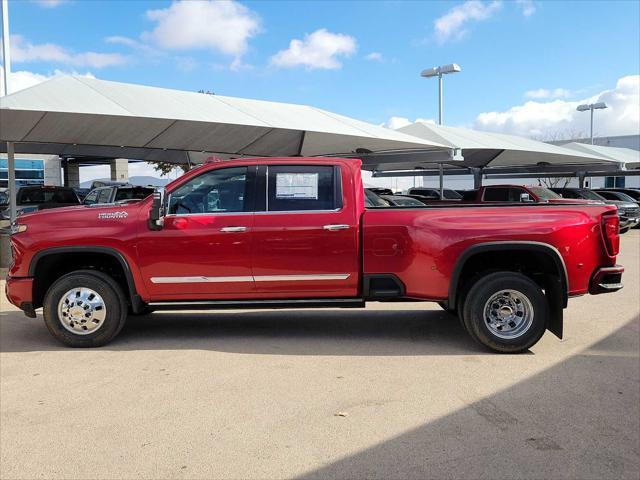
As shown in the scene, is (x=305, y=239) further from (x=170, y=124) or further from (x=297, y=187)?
(x=170, y=124)

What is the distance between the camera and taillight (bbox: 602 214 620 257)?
568 centimetres

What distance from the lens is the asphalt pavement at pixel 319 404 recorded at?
3.47m

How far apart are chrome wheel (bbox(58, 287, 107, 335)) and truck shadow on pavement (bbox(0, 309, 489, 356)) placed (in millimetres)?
313

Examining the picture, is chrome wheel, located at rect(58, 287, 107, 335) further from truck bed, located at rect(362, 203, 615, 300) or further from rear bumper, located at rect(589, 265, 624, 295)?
rear bumper, located at rect(589, 265, 624, 295)

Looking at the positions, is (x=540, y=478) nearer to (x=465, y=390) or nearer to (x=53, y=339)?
(x=465, y=390)

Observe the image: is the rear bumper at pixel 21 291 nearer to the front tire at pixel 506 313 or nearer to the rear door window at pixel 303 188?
the rear door window at pixel 303 188

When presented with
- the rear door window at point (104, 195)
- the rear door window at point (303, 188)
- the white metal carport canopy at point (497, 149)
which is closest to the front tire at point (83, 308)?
the rear door window at point (303, 188)

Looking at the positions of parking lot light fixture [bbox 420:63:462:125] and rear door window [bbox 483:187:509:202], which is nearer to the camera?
rear door window [bbox 483:187:509:202]

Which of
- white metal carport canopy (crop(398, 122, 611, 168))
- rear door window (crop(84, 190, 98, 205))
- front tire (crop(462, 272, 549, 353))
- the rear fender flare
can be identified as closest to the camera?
the rear fender flare

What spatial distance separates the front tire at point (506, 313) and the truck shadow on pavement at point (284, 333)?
0.27m

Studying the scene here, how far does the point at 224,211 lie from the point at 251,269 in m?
0.66

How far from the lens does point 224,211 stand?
5.96 m

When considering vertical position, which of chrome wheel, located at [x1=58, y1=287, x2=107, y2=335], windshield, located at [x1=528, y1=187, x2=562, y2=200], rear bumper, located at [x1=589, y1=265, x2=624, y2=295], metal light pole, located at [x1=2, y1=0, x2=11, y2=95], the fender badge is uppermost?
metal light pole, located at [x1=2, y1=0, x2=11, y2=95]

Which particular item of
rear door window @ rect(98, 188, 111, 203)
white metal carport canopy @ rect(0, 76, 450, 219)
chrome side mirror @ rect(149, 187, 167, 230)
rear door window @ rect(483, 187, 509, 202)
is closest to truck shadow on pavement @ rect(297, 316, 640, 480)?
chrome side mirror @ rect(149, 187, 167, 230)
